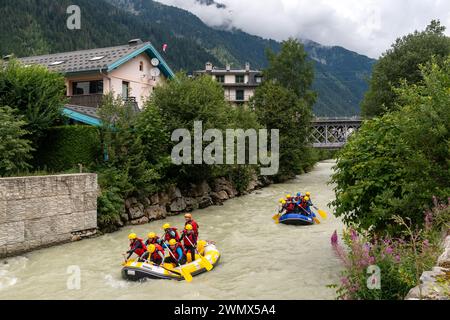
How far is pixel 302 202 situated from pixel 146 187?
7.39m

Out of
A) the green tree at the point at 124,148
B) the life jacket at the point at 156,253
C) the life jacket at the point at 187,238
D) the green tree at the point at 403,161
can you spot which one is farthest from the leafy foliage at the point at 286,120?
the life jacket at the point at 156,253

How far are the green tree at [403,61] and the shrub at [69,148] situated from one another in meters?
29.8

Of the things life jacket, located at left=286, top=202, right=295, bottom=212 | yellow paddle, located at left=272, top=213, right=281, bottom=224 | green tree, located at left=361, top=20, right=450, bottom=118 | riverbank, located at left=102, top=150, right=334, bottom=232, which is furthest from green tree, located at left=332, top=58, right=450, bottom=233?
green tree, located at left=361, top=20, right=450, bottom=118

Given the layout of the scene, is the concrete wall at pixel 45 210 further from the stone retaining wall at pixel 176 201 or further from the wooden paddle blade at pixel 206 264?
the wooden paddle blade at pixel 206 264

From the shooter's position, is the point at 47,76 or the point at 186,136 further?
the point at 186,136

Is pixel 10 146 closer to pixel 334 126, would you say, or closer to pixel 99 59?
pixel 99 59

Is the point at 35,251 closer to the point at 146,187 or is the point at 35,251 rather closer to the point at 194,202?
the point at 146,187

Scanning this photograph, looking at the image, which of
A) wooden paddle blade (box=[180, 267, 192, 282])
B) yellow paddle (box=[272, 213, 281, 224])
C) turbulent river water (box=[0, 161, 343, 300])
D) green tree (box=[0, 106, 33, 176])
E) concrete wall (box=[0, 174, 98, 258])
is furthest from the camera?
yellow paddle (box=[272, 213, 281, 224])

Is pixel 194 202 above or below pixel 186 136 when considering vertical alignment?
below

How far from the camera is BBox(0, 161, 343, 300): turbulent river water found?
33.3 ft

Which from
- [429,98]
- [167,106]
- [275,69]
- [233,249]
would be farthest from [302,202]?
[275,69]

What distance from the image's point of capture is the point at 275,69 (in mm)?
49969

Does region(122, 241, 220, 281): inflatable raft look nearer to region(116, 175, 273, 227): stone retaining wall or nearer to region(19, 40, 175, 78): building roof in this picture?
region(116, 175, 273, 227): stone retaining wall

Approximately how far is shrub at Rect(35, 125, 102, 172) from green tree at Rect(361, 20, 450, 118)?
29.8m
